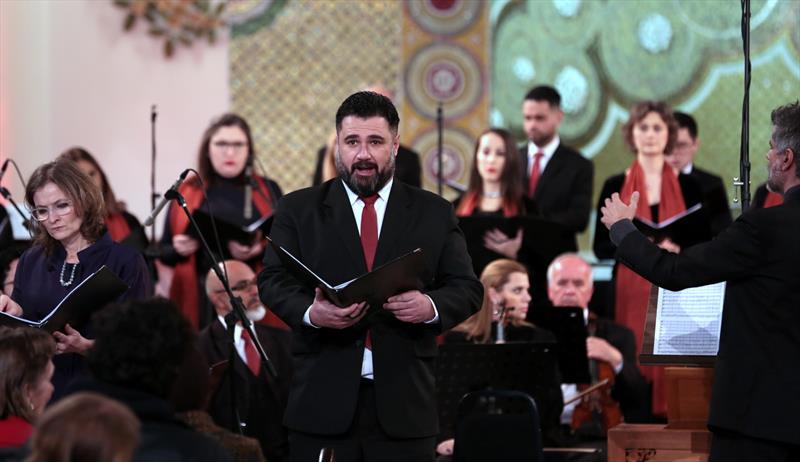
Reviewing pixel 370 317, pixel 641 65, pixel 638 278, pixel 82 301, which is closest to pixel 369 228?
pixel 370 317

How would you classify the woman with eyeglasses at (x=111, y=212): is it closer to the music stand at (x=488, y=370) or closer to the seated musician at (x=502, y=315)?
the seated musician at (x=502, y=315)

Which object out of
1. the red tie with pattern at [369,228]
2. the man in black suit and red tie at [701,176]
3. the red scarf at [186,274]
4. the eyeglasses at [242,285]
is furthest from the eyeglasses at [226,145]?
the red tie with pattern at [369,228]

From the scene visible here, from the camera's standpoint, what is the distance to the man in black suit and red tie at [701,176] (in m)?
7.13

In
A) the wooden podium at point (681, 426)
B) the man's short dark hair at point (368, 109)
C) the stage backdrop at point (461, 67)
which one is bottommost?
the wooden podium at point (681, 426)

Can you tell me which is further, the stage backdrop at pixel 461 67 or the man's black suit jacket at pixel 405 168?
the stage backdrop at pixel 461 67

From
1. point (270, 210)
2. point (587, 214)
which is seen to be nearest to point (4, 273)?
point (270, 210)

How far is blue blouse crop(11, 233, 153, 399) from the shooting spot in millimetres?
4238

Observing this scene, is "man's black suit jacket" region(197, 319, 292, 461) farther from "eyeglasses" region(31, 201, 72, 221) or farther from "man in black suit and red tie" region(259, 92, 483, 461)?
"man in black suit and red tie" region(259, 92, 483, 461)

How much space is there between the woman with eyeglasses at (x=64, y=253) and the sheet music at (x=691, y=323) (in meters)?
1.72

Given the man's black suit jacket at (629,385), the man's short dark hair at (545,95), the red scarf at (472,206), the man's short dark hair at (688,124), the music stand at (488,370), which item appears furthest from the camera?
the man's short dark hair at (688,124)

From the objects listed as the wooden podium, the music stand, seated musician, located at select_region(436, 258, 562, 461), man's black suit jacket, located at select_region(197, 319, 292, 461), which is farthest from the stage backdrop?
the wooden podium

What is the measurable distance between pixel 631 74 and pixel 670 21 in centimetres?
45

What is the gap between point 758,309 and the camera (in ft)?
11.9

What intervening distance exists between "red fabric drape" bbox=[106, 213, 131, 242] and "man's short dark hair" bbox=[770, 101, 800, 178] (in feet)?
13.0
